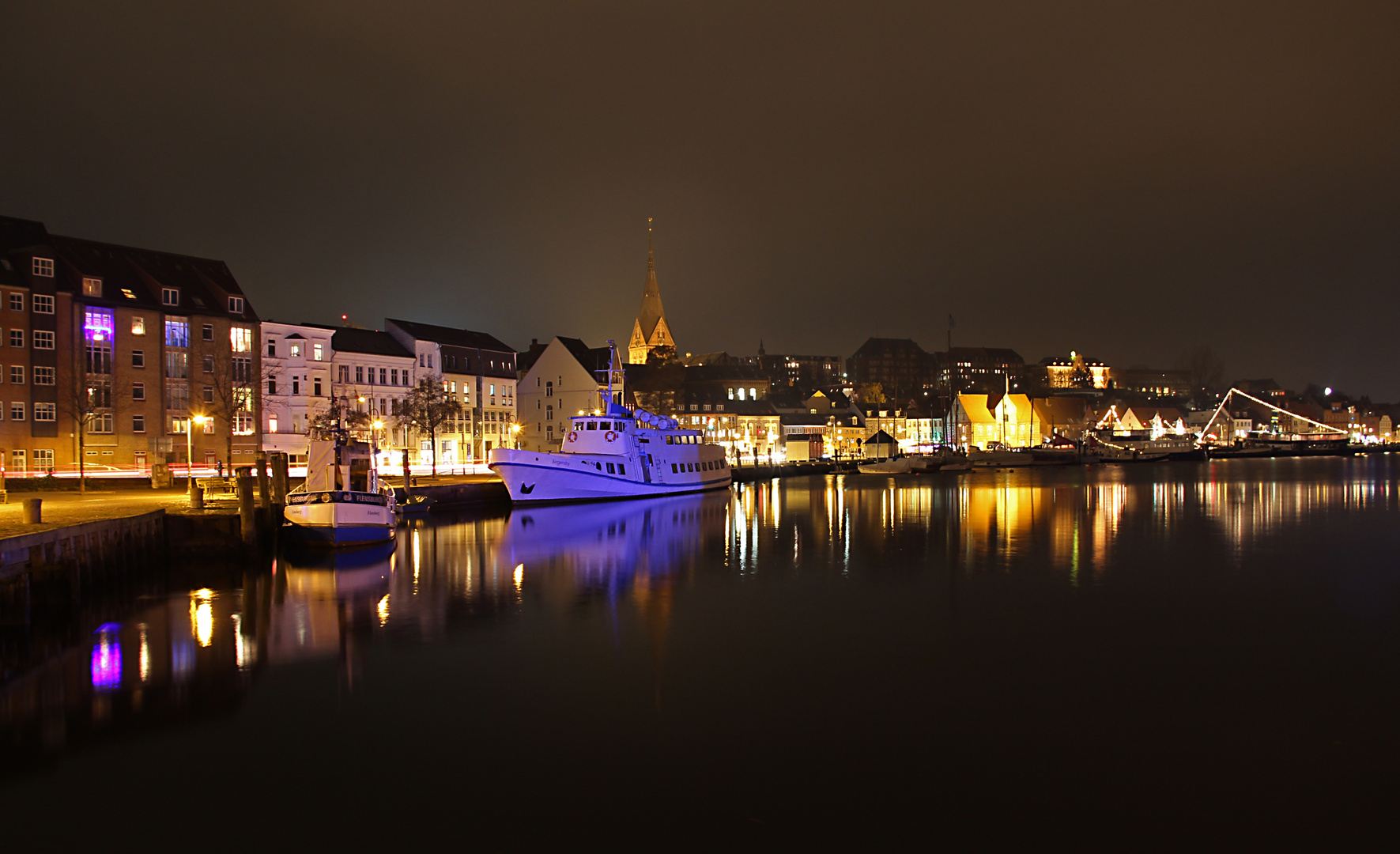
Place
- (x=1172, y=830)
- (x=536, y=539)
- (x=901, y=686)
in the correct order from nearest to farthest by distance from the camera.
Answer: (x=1172, y=830) → (x=901, y=686) → (x=536, y=539)

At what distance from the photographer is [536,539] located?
1260 inches

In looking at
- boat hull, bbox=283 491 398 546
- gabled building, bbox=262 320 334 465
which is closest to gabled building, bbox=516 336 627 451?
gabled building, bbox=262 320 334 465

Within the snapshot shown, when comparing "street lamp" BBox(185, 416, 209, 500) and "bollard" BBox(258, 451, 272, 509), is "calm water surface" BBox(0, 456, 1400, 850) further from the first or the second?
"street lamp" BBox(185, 416, 209, 500)

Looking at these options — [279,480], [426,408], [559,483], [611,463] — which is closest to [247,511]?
[279,480]

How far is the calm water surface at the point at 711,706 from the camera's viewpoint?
8.95m

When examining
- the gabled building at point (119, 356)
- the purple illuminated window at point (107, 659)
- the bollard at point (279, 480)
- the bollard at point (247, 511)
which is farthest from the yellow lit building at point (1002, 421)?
the purple illuminated window at point (107, 659)

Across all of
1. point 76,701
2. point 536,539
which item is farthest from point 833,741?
point 536,539

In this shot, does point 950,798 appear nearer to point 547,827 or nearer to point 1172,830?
point 1172,830

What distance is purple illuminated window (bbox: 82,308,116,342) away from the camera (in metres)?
43.7

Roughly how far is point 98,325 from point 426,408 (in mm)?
17926

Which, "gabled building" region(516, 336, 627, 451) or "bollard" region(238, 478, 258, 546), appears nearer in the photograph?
"bollard" region(238, 478, 258, 546)

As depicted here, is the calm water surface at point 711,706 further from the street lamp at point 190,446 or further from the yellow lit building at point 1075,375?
the yellow lit building at point 1075,375

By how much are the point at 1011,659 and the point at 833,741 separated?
17.6ft

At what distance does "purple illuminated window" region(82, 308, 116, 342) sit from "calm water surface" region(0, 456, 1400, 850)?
27.6 metres
